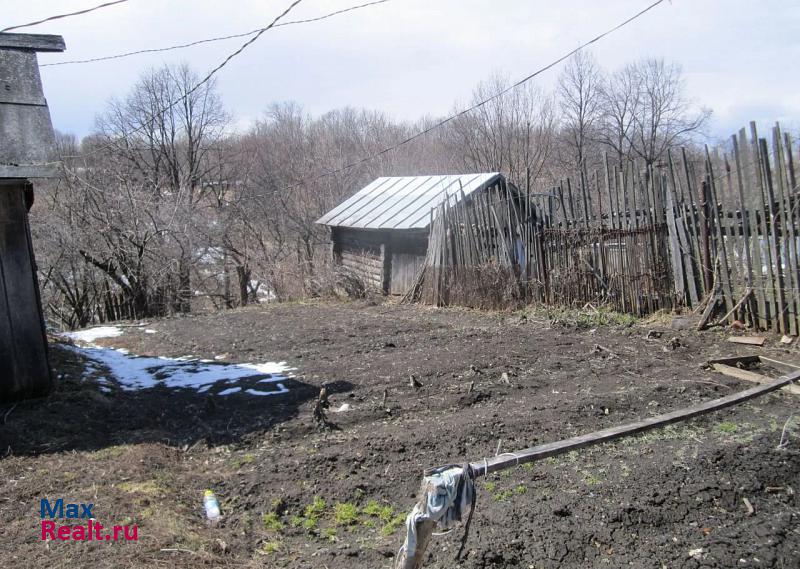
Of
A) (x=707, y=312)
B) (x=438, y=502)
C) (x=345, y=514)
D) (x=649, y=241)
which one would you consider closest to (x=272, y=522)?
(x=345, y=514)

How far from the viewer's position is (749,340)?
24.8ft

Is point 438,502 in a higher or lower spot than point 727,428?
higher

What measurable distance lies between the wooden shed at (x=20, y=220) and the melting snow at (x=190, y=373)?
1.12 m

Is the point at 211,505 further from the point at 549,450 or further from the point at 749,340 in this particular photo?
the point at 749,340

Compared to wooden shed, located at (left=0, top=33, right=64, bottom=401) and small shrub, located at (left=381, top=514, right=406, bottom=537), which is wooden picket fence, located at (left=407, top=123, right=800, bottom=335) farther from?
wooden shed, located at (left=0, top=33, right=64, bottom=401)

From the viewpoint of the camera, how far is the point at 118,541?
3.41 meters

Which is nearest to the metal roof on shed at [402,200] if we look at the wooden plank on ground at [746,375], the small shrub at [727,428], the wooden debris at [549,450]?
the wooden plank on ground at [746,375]

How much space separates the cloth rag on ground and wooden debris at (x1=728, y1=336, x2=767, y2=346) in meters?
6.44

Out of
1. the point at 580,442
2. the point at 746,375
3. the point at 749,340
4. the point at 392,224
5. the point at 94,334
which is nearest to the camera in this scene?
the point at 580,442

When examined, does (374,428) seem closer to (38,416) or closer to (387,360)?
(387,360)

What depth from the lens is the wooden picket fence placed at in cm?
775

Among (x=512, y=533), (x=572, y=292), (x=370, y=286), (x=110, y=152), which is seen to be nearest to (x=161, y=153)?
(x=110, y=152)

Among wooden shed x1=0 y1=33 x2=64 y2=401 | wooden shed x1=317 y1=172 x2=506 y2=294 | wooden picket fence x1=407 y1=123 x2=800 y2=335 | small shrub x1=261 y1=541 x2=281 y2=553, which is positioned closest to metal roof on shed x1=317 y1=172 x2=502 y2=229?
wooden shed x1=317 y1=172 x2=506 y2=294

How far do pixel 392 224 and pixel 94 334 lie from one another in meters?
Result: 7.31
